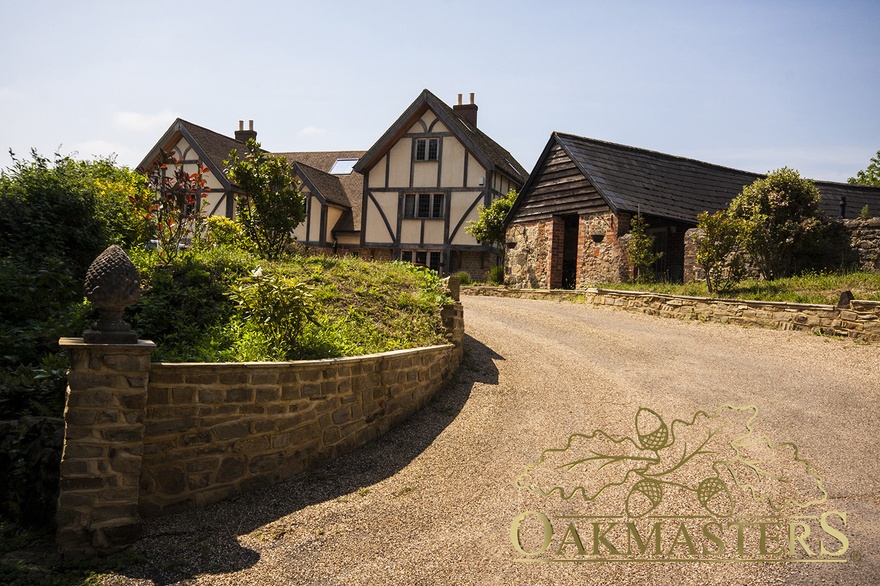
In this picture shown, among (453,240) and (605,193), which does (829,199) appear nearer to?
(605,193)

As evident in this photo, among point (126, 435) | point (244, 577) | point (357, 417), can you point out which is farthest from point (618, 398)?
point (126, 435)

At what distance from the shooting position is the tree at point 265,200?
12258 mm

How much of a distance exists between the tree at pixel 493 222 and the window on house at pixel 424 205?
2.11 meters

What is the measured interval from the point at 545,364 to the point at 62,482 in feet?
22.6

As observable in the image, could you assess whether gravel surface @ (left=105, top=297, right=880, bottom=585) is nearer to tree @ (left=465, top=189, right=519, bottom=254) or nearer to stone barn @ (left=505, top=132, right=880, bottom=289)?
Answer: stone barn @ (left=505, top=132, right=880, bottom=289)

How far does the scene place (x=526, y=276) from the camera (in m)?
22.1

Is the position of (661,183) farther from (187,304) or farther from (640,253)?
(187,304)

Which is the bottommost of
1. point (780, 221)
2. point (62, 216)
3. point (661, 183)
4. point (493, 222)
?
point (62, 216)

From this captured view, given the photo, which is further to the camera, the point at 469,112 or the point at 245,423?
the point at 469,112

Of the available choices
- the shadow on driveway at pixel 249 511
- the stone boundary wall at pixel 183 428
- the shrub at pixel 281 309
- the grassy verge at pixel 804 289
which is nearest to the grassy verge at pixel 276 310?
the shrub at pixel 281 309

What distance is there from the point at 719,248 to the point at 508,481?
10995 mm

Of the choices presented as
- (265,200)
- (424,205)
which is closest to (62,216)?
(265,200)

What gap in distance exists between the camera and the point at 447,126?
82.5 ft

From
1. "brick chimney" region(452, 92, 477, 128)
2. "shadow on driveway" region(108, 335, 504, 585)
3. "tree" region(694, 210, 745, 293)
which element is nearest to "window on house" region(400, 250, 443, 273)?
"brick chimney" region(452, 92, 477, 128)
